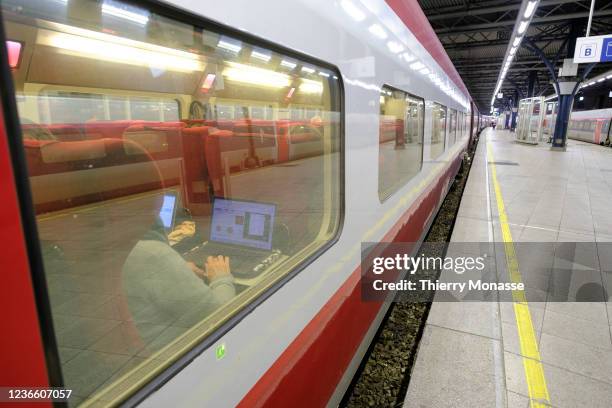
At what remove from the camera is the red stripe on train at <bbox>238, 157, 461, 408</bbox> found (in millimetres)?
1290

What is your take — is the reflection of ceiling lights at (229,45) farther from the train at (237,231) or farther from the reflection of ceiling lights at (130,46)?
the reflection of ceiling lights at (130,46)

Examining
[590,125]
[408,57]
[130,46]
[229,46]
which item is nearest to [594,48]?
[408,57]

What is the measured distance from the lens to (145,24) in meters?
0.88

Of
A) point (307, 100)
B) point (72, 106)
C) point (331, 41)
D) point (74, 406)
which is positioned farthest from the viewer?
point (72, 106)

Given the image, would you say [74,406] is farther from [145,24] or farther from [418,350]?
[418,350]

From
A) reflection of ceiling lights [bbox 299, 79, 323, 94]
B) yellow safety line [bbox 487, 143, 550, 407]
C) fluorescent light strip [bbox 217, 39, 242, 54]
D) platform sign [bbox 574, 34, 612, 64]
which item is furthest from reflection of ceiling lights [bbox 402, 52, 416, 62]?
platform sign [bbox 574, 34, 612, 64]

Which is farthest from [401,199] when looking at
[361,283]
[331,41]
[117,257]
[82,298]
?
[117,257]

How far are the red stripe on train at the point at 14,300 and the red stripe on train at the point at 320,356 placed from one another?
0.69 metres

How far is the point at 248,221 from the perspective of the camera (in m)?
2.10

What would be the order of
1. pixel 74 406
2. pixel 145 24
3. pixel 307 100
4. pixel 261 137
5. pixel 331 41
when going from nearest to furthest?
pixel 74 406 < pixel 145 24 < pixel 331 41 < pixel 307 100 < pixel 261 137

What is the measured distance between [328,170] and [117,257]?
3.39 meters

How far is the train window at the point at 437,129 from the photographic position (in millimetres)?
4844

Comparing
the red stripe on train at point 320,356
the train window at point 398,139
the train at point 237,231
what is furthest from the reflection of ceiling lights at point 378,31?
the red stripe on train at point 320,356

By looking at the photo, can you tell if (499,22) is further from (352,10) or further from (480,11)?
(352,10)
